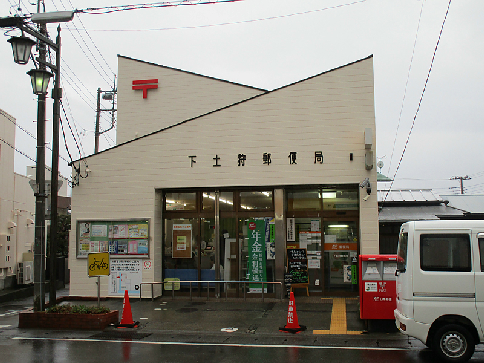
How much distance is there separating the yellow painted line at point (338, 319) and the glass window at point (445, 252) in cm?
304

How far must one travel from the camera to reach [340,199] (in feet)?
49.8

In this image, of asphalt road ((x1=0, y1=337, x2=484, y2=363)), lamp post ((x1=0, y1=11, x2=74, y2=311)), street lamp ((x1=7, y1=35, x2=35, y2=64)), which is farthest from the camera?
lamp post ((x1=0, y1=11, x2=74, y2=311))

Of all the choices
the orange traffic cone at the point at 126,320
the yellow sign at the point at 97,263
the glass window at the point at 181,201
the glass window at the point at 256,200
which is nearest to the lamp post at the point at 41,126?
the yellow sign at the point at 97,263

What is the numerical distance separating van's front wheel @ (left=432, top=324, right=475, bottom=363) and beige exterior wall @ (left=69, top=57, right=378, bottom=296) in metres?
6.15

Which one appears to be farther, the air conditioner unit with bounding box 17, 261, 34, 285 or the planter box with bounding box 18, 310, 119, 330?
the air conditioner unit with bounding box 17, 261, 34, 285

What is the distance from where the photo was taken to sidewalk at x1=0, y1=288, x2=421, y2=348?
32.8 ft

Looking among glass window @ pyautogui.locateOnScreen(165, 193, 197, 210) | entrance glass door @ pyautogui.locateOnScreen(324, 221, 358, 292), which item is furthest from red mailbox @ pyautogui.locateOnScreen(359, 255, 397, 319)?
glass window @ pyautogui.locateOnScreen(165, 193, 197, 210)

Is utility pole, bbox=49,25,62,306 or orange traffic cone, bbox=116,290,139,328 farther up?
utility pole, bbox=49,25,62,306

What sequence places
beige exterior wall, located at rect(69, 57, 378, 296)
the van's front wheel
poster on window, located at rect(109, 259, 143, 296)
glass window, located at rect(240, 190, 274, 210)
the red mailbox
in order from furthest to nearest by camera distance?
poster on window, located at rect(109, 259, 143, 296), glass window, located at rect(240, 190, 274, 210), beige exterior wall, located at rect(69, 57, 378, 296), the red mailbox, the van's front wheel

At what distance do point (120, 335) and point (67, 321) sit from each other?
1.81 m

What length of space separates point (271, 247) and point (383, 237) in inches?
191

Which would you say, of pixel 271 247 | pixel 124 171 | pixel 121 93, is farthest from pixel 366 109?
pixel 121 93

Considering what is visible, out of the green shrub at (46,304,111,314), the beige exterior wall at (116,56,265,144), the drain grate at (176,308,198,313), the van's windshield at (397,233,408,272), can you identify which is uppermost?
the beige exterior wall at (116,56,265,144)

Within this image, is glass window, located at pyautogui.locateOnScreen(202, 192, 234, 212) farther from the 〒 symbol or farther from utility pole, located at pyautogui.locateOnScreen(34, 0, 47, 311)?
the 〒 symbol
